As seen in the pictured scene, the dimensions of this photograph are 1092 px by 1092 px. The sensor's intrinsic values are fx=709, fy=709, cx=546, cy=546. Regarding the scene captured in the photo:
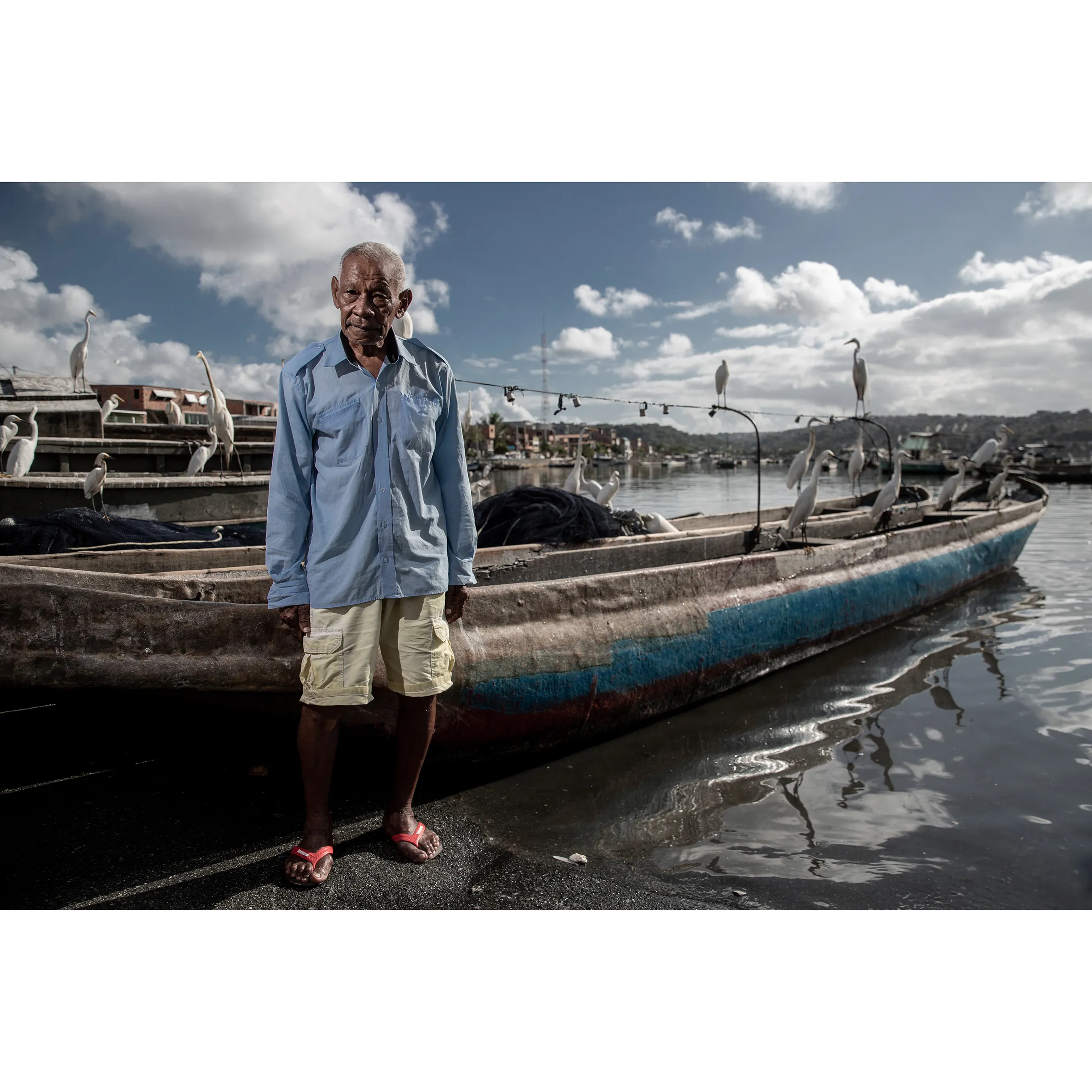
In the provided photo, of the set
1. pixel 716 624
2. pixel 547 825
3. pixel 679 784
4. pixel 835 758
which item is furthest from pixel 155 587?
pixel 835 758

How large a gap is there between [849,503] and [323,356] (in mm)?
9805

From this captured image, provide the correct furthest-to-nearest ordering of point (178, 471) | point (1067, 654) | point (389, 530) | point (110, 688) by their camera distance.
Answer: point (178, 471)
point (1067, 654)
point (110, 688)
point (389, 530)

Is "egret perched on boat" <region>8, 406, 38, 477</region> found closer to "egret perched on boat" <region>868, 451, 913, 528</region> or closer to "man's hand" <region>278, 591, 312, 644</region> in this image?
"man's hand" <region>278, 591, 312, 644</region>

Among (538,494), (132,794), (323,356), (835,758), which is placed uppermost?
(323,356)

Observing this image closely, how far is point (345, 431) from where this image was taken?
2.22m

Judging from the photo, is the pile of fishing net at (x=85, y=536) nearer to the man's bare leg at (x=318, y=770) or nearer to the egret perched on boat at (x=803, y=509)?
the man's bare leg at (x=318, y=770)

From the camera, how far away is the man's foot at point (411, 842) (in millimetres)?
2457

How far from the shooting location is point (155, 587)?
342 centimetres

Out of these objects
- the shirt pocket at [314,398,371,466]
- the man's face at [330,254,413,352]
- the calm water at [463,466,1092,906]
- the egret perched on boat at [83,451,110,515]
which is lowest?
the calm water at [463,466,1092,906]

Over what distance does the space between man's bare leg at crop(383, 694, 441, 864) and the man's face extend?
121 centimetres

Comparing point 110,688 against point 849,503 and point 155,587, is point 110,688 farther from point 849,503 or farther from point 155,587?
point 849,503

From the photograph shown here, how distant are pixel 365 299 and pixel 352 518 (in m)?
0.69

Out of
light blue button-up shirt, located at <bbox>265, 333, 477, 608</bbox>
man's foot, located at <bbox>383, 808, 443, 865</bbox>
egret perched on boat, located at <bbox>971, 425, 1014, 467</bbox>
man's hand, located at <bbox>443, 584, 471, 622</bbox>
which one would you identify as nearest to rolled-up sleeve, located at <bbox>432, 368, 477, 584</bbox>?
man's hand, located at <bbox>443, 584, 471, 622</bbox>

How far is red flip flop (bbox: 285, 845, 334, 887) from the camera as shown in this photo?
2.27 m
